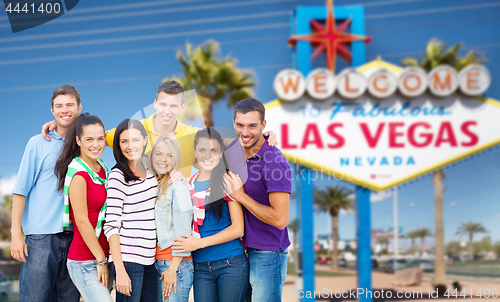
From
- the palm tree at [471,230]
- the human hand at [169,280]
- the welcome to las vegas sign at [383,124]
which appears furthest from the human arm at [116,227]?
the palm tree at [471,230]

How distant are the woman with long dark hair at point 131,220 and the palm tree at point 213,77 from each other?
1174cm

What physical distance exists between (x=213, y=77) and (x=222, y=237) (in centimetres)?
1252

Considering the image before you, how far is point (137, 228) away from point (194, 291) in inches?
23.3

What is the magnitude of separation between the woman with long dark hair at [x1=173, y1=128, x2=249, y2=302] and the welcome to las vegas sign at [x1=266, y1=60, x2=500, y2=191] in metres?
5.40

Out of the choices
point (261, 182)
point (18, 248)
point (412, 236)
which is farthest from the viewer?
point (412, 236)

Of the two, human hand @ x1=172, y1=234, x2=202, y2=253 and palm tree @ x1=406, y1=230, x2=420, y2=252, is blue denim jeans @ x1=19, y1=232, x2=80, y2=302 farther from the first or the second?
palm tree @ x1=406, y1=230, x2=420, y2=252

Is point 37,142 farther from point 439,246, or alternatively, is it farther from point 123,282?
point 439,246

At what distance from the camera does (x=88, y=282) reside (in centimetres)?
268

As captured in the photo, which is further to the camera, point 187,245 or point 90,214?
point 90,214

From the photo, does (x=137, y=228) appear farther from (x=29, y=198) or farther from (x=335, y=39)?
(x=335, y=39)

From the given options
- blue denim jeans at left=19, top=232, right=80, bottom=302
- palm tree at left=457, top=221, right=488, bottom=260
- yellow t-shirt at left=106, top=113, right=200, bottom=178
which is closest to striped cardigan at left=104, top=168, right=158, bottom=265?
yellow t-shirt at left=106, top=113, right=200, bottom=178

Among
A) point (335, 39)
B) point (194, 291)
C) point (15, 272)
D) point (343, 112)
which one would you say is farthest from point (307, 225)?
point (15, 272)

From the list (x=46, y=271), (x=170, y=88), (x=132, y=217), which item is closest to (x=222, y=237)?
(x=132, y=217)
